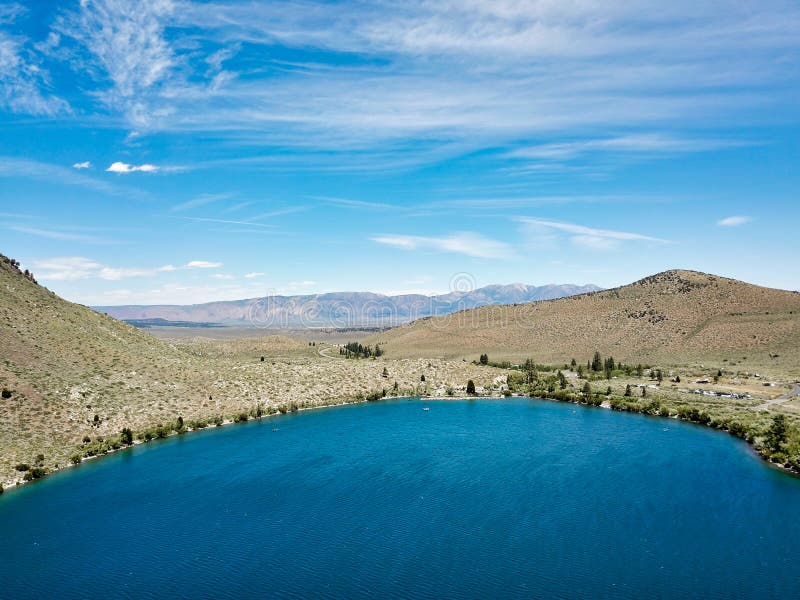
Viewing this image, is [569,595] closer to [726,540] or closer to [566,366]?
[726,540]

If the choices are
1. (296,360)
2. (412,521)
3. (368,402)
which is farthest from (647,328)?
(412,521)

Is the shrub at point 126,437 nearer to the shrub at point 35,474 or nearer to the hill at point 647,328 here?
the shrub at point 35,474

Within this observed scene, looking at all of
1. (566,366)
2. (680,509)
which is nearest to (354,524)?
(680,509)

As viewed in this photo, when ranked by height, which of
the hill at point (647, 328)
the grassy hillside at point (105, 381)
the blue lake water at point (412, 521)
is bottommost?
the blue lake water at point (412, 521)

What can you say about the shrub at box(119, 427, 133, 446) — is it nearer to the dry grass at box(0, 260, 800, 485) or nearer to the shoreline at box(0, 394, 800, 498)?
the shoreline at box(0, 394, 800, 498)

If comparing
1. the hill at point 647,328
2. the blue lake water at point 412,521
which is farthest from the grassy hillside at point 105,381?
the hill at point 647,328

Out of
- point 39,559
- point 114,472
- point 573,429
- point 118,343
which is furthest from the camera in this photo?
point 118,343
